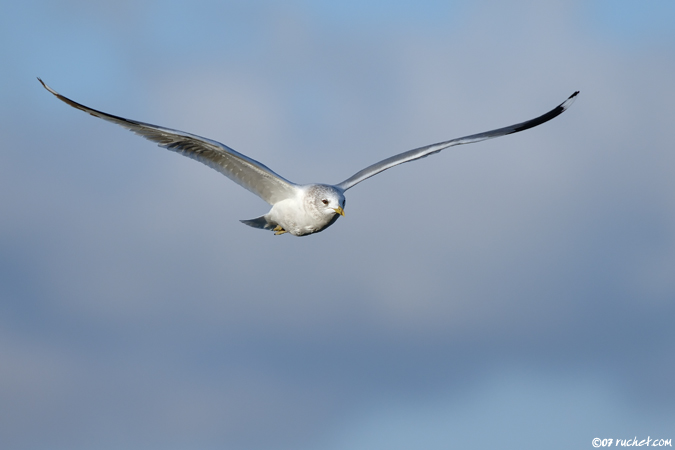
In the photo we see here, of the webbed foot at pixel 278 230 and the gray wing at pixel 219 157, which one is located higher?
the gray wing at pixel 219 157

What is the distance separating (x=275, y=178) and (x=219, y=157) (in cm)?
142

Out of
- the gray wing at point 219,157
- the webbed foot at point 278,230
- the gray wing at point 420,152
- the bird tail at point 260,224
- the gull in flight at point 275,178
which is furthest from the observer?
the gray wing at point 420,152

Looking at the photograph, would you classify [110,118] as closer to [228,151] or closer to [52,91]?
[52,91]

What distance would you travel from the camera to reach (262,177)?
1717 cm

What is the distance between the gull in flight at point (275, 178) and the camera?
16.0 metres

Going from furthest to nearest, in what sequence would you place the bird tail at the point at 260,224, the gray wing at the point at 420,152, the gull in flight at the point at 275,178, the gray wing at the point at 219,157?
the gray wing at the point at 420,152 < the bird tail at the point at 260,224 < the gull in flight at the point at 275,178 < the gray wing at the point at 219,157

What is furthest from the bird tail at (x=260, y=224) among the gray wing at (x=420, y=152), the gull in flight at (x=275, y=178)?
the gray wing at (x=420, y=152)

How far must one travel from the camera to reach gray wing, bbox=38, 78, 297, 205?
15810mm

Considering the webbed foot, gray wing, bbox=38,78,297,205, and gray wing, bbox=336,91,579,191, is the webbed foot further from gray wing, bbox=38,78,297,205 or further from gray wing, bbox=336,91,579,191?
gray wing, bbox=336,91,579,191

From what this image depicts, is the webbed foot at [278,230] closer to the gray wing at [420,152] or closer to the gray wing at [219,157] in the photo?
the gray wing at [219,157]

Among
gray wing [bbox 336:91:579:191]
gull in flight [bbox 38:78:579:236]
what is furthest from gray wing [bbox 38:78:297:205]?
gray wing [bbox 336:91:579:191]

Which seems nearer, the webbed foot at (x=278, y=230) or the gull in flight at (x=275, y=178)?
the gull in flight at (x=275, y=178)

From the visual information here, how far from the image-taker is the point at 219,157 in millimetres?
17156

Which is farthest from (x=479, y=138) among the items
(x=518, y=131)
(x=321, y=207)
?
(x=321, y=207)
